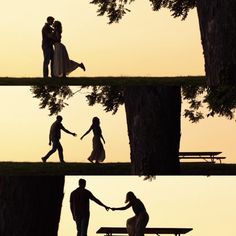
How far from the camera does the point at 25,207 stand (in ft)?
53.4

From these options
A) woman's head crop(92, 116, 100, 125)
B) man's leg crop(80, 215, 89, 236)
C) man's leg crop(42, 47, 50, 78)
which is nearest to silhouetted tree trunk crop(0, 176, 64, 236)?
man's leg crop(80, 215, 89, 236)

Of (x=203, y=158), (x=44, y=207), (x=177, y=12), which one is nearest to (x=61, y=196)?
(x=44, y=207)

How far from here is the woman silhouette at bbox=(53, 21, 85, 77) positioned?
70.0 ft

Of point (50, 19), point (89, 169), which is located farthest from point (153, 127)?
point (50, 19)

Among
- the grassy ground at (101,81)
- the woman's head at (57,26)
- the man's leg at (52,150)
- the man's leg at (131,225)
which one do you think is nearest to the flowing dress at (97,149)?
the man's leg at (52,150)

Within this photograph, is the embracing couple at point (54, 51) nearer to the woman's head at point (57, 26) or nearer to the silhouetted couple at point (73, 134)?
the woman's head at point (57, 26)

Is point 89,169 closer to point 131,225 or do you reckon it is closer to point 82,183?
point 131,225

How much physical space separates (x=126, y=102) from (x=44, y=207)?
4864 mm

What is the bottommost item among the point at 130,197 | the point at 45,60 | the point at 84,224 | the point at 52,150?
the point at 84,224

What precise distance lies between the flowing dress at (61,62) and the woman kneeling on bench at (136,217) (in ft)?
16.5

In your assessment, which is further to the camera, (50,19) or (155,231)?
(50,19)

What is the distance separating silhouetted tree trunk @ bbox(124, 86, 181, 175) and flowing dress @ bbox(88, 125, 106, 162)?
1464 mm

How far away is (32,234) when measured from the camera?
16.5m

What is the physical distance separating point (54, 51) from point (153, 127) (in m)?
2.98
